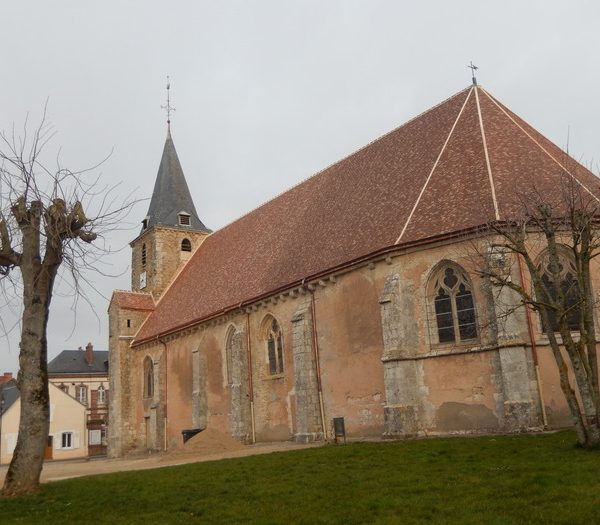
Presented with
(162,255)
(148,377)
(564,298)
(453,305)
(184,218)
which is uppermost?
(184,218)

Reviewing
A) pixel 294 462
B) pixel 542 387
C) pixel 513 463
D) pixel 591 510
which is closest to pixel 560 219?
pixel 542 387

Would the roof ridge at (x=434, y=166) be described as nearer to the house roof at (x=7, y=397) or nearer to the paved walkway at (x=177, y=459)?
the paved walkway at (x=177, y=459)

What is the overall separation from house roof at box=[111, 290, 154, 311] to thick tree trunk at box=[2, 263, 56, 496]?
20.6m

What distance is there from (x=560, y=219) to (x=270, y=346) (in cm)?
1105

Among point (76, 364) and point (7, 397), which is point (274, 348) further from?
point (76, 364)

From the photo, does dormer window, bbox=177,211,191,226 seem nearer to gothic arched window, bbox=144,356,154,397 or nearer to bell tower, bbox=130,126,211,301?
bell tower, bbox=130,126,211,301

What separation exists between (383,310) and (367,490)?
8.02 m

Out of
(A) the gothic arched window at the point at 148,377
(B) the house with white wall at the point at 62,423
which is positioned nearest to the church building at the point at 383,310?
(A) the gothic arched window at the point at 148,377

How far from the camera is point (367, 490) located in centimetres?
871

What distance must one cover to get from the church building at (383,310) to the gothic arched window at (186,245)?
23.4ft

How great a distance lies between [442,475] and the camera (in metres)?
9.34

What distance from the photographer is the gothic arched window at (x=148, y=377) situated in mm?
30188

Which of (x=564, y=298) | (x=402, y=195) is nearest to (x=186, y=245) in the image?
(x=402, y=195)

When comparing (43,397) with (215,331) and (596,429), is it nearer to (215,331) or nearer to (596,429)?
(596,429)
